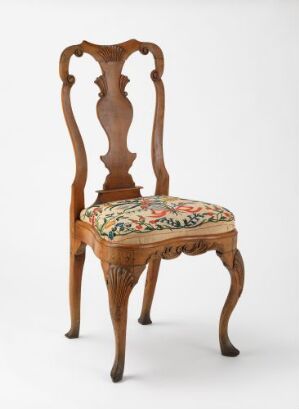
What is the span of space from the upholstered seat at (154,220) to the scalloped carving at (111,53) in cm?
61

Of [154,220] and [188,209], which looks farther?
[188,209]

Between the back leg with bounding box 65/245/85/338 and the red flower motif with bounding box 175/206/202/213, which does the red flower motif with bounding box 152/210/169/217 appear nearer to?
the red flower motif with bounding box 175/206/202/213

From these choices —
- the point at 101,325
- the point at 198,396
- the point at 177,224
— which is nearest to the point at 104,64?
the point at 177,224

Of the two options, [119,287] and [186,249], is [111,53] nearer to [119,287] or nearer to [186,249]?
[186,249]

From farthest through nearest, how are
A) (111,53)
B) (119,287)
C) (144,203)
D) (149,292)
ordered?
1. (149,292)
2. (111,53)
3. (144,203)
4. (119,287)

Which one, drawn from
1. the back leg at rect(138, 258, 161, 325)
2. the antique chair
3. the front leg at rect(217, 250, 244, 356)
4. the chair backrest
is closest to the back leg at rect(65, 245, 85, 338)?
the antique chair

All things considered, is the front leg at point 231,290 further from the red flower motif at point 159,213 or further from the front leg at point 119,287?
the front leg at point 119,287

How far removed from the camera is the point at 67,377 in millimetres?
3047

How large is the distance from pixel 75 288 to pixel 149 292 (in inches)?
14.7

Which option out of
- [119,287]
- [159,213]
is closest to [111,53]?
[159,213]

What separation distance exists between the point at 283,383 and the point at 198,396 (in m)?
0.33

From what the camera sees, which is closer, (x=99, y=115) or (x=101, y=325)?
(x=99, y=115)

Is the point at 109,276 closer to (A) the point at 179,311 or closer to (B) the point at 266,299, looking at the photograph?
(A) the point at 179,311

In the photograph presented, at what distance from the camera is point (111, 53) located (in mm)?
3354
